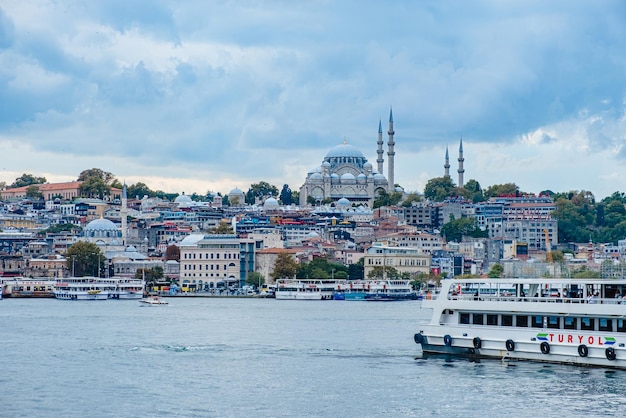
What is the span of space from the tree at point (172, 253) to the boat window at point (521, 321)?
78.8m

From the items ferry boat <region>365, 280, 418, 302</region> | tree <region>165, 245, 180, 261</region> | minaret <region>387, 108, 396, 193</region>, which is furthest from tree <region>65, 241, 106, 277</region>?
minaret <region>387, 108, 396, 193</region>

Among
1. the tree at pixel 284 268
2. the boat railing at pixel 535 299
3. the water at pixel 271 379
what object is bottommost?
the water at pixel 271 379

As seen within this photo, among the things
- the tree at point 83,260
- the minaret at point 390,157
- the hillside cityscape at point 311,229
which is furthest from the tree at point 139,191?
the tree at point 83,260

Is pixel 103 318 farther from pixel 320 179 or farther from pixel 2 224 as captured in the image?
pixel 320 179

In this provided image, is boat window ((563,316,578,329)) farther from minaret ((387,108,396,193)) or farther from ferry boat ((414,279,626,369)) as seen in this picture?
minaret ((387,108,396,193))

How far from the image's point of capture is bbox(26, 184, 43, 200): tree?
16525 cm

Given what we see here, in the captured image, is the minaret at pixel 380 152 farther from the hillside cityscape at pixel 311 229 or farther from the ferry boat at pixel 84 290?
the ferry boat at pixel 84 290

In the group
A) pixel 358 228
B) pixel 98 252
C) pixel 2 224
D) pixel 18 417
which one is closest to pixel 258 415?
pixel 18 417

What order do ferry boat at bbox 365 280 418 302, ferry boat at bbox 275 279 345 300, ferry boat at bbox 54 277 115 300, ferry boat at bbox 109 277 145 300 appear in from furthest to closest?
ferry boat at bbox 275 279 345 300 < ferry boat at bbox 109 277 145 300 < ferry boat at bbox 365 280 418 302 < ferry boat at bbox 54 277 115 300

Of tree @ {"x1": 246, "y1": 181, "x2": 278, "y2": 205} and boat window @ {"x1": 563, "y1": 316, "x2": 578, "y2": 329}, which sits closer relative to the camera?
boat window @ {"x1": 563, "y1": 316, "x2": 578, "y2": 329}

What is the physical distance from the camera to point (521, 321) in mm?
33312

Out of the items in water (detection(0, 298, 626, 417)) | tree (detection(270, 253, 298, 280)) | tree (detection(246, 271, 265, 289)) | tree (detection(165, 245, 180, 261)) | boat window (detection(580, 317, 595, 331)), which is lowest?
water (detection(0, 298, 626, 417))

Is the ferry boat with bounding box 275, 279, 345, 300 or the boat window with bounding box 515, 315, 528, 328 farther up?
the ferry boat with bounding box 275, 279, 345, 300

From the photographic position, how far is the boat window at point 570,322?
32.4m
